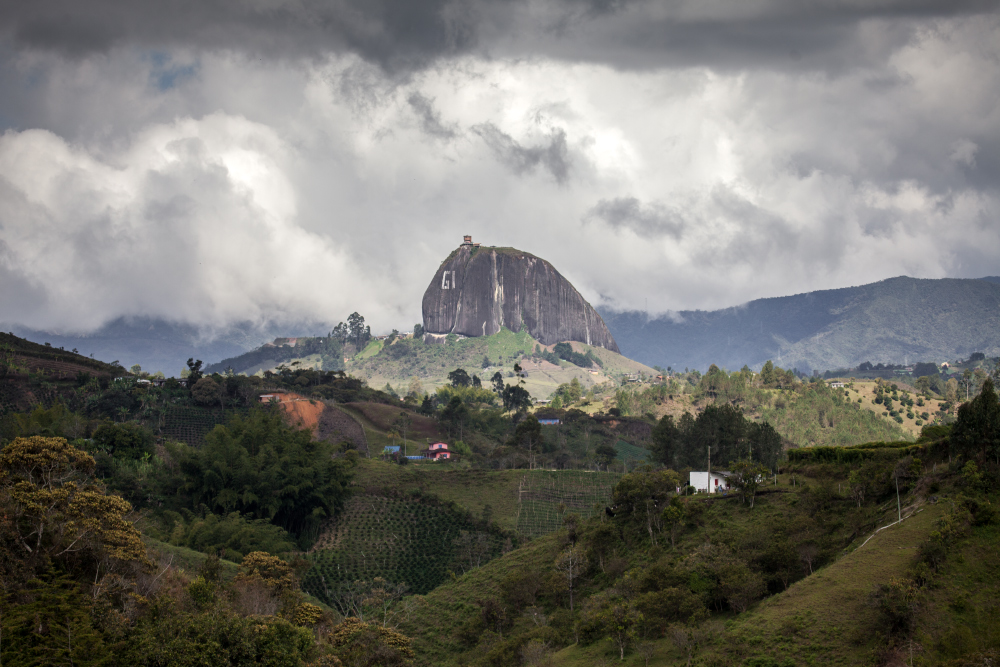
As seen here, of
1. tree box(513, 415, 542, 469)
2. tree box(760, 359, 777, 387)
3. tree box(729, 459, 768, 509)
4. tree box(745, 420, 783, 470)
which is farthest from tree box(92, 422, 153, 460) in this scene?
tree box(760, 359, 777, 387)

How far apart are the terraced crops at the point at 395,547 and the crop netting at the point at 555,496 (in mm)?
4267

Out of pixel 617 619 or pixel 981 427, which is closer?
pixel 981 427

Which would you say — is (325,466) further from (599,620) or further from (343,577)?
(599,620)

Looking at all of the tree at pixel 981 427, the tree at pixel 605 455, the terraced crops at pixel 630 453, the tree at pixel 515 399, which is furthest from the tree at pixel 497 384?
the tree at pixel 981 427

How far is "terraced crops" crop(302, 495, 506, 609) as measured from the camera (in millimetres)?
57406

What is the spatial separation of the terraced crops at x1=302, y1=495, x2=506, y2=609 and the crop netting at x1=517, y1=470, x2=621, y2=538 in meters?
4.27

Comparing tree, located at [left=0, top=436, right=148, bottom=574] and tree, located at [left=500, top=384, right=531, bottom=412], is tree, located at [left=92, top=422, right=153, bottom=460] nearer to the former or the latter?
tree, located at [left=0, top=436, right=148, bottom=574]

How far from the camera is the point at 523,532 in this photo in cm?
6562

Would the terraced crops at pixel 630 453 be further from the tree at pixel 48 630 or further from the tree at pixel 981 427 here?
the tree at pixel 48 630

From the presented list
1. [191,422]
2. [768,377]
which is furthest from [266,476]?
[768,377]

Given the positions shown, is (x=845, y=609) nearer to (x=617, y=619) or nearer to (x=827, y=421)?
(x=617, y=619)

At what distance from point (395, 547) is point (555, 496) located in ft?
59.1

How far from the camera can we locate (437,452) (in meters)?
95.1

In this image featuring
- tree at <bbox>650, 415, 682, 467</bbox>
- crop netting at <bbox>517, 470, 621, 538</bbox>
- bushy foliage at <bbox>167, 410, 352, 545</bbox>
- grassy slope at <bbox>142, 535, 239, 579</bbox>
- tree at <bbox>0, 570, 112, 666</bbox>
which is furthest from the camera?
tree at <bbox>650, 415, 682, 467</bbox>
